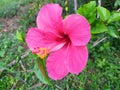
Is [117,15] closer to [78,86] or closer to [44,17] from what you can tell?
[44,17]

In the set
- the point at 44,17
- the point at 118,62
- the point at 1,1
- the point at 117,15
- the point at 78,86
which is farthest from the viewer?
the point at 1,1

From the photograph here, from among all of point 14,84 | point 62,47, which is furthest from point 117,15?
point 14,84

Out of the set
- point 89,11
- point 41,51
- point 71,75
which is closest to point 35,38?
point 41,51

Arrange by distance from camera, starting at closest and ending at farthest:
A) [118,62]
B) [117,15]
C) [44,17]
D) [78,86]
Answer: [44,17], [117,15], [78,86], [118,62]

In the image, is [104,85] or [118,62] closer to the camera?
[104,85]

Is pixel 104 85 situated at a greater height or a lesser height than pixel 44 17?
lesser

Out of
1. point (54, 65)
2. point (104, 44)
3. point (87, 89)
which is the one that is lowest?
point (87, 89)

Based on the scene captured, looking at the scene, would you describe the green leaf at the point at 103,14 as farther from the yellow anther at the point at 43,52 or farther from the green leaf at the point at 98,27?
the yellow anther at the point at 43,52

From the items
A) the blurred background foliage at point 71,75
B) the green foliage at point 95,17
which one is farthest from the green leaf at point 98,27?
the blurred background foliage at point 71,75
